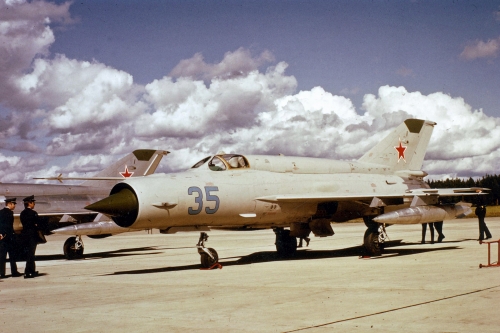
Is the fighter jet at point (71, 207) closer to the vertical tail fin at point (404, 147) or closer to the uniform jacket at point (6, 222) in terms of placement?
the uniform jacket at point (6, 222)

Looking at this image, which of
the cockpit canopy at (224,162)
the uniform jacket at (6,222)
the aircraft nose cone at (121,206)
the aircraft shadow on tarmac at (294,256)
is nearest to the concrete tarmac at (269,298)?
the aircraft shadow on tarmac at (294,256)

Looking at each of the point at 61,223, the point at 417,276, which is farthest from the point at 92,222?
the point at 417,276

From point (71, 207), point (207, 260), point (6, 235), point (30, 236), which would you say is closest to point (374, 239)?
point (207, 260)

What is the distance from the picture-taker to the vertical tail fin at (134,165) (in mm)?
24000

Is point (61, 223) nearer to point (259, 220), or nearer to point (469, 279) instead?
point (259, 220)

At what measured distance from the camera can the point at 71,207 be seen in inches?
824

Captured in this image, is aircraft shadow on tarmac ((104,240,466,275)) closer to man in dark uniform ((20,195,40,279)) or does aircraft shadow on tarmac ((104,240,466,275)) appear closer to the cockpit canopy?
man in dark uniform ((20,195,40,279))

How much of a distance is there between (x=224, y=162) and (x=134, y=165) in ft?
36.1

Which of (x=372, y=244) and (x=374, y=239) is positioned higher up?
(x=374, y=239)

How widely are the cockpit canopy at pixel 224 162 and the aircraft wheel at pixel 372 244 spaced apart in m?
3.83

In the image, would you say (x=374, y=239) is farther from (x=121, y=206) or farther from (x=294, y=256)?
(x=121, y=206)

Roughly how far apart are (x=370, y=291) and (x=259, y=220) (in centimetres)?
608

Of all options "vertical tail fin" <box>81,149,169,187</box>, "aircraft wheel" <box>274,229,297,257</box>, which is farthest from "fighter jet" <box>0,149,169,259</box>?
"aircraft wheel" <box>274,229,297,257</box>

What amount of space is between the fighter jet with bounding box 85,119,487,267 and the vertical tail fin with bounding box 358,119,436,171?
4 centimetres
